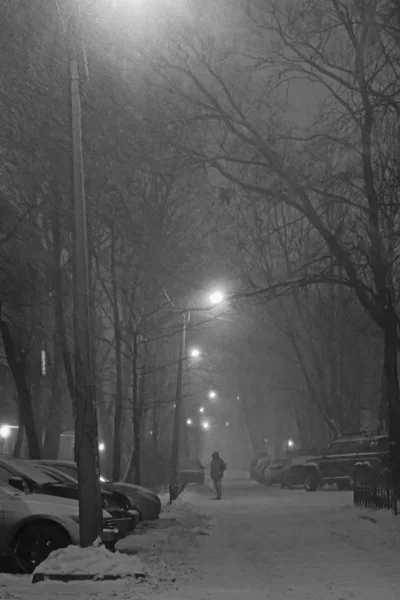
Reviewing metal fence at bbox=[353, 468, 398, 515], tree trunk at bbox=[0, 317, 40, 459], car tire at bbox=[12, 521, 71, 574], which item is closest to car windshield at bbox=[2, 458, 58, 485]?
car tire at bbox=[12, 521, 71, 574]

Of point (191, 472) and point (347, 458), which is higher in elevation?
point (347, 458)

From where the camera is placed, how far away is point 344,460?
32.0 meters

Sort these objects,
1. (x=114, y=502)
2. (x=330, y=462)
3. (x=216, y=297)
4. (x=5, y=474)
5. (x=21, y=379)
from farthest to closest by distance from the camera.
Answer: (x=330, y=462) → (x=21, y=379) → (x=216, y=297) → (x=114, y=502) → (x=5, y=474)

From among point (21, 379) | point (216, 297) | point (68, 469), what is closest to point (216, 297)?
point (216, 297)

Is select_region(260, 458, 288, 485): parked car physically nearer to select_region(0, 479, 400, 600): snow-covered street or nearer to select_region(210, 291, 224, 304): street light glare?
select_region(0, 479, 400, 600): snow-covered street

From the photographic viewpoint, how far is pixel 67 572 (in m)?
9.05

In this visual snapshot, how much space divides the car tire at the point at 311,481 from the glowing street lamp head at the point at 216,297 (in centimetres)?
1406

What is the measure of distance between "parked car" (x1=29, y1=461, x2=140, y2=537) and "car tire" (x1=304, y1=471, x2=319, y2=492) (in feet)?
60.1

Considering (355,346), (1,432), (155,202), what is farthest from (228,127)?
(1,432)

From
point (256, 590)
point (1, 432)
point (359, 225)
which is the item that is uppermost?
point (359, 225)

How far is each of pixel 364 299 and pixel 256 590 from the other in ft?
33.8

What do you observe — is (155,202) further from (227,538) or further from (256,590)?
(256,590)

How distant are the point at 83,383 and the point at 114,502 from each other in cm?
619

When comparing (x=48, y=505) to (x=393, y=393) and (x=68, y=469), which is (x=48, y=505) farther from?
(x=393, y=393)
